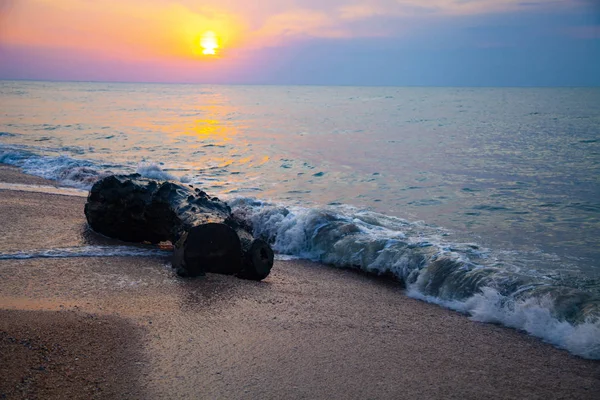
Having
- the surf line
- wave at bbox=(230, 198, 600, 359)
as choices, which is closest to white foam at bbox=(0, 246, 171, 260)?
wave at bbox=(230, 198, 600, 359)

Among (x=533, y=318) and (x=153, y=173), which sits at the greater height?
(x=533, y=318)

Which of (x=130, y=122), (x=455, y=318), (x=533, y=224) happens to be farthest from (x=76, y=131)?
(x=455, y=318)

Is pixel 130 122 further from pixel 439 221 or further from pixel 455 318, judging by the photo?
pixel 455 318

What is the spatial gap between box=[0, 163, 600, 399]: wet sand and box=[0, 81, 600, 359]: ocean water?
0.67 m

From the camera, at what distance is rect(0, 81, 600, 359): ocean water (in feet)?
18.7

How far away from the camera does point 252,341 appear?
4.02m

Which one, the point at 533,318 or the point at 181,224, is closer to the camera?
the point at 533,318

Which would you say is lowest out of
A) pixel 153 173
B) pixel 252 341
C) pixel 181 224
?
pixel 153 173

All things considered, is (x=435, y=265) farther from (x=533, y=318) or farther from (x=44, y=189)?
(x=44, y=189)

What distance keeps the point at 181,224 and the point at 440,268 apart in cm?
314

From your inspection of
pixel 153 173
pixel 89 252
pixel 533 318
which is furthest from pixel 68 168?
pixel 533 318

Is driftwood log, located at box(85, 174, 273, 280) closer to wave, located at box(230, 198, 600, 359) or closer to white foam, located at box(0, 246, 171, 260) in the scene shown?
white foam, located at box(0, 246, 171, 260)

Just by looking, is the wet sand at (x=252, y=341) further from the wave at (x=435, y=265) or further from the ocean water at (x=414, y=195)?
the ocean water at (x=414, y=195)

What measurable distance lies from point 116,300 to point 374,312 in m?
2.44
